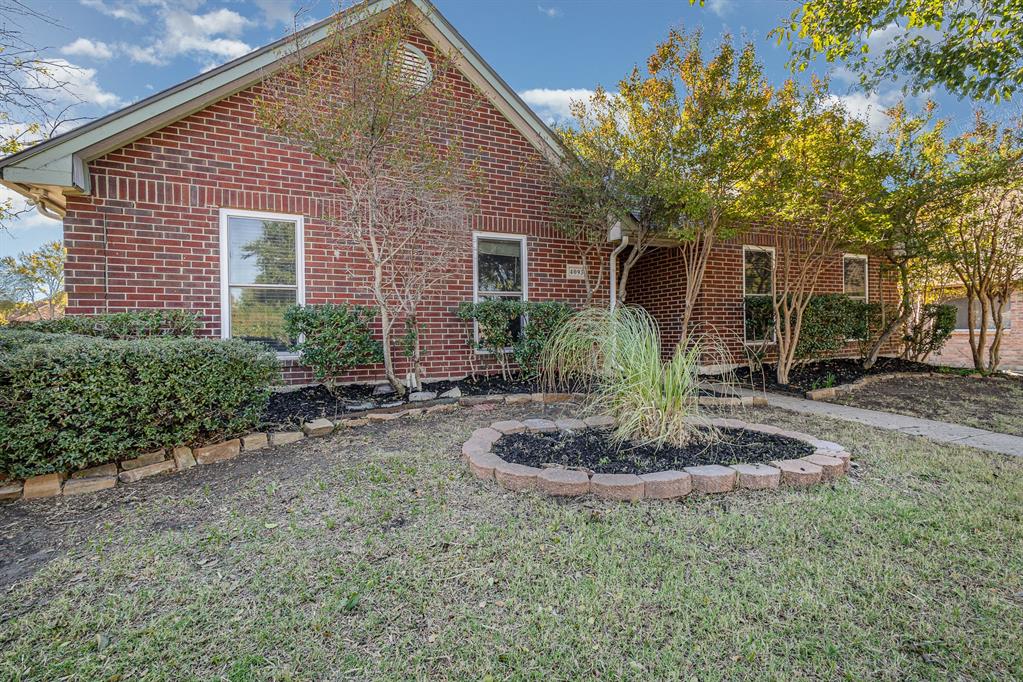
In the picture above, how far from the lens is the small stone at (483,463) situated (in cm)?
331

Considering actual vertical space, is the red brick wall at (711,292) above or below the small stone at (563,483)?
above

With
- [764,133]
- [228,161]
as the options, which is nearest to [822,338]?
[764,133]

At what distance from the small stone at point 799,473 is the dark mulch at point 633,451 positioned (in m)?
0.17

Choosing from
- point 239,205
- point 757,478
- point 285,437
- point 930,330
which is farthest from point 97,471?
point 930,330

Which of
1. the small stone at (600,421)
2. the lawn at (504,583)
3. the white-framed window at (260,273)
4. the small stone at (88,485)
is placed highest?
the white-framed window at (260,273)

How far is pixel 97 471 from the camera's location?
3438 mm

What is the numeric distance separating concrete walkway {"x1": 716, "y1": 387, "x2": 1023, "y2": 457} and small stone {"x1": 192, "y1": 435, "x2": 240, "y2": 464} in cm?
402

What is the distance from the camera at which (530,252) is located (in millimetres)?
7355

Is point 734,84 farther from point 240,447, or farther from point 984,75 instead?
point 240,447

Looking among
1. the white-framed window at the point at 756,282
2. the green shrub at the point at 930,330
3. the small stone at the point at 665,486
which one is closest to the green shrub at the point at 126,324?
the small stone at the point at 665,486

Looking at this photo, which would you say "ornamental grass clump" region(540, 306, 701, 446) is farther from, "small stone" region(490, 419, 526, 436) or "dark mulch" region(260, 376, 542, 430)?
"dark mulch" region(260, 376, 542, 430)

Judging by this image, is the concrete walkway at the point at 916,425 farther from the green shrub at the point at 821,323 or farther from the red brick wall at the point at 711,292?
the red brick wall at the point at 711,292

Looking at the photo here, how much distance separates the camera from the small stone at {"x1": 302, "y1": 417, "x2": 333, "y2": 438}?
14.7 feet

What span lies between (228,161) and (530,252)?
3.96 m
